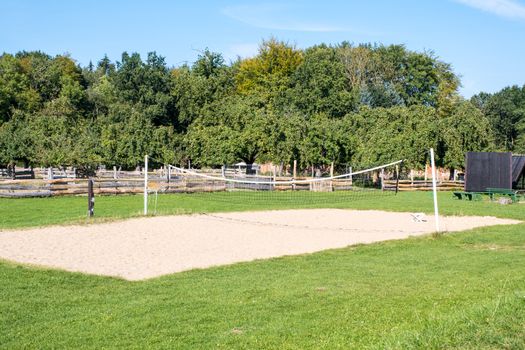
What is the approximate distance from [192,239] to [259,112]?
3795cm

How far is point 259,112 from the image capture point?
2133 inches

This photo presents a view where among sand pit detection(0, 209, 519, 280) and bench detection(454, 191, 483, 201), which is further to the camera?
bench detection(454, 191, 483, 201)

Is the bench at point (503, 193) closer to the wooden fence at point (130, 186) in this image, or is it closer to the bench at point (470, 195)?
the bench at point (470, 195)

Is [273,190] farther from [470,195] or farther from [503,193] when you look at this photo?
[503,193]

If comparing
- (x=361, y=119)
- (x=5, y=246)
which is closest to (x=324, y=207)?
(x=5, y=246)

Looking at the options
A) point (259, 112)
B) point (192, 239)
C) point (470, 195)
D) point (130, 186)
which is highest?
point (259, 112)

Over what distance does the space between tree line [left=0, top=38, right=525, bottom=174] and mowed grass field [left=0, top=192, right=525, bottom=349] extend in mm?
34491

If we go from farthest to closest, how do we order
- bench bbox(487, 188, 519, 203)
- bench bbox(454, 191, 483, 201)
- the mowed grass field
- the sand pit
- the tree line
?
the tree line → bench bbox(454, 191, 483, 201) → bench bbox(487, 188, 519, 203) → the sand pit → the mowed grass field

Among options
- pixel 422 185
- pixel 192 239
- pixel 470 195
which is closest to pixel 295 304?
pixel 192 239

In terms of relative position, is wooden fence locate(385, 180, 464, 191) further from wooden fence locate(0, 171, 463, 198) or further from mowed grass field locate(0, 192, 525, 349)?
mowed grass field locate(0, 192, 525, 349)

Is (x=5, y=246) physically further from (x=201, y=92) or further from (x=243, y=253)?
(x=201, y=92)

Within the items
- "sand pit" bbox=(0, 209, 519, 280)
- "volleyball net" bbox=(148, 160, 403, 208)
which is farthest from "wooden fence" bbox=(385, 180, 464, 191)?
"sand pit" bbox=(0, 209, 519, 280)

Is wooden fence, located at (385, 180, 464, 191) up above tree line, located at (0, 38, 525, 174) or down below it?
below

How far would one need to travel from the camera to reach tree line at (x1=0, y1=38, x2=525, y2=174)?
4872 cm
